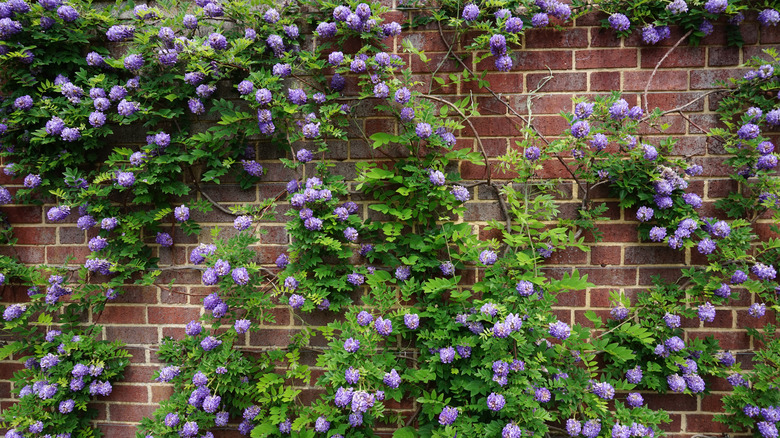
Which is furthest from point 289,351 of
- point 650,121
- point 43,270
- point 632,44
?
point 632,44

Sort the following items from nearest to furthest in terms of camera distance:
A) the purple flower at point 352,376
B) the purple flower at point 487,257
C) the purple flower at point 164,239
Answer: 1. the purple flower at point 352,376
2. the purple flower at point 487,257
3. the purple flower at point 164,239

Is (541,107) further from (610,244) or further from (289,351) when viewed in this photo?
(289,351)

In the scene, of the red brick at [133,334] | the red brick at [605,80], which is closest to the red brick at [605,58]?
the red brick at [605,80]

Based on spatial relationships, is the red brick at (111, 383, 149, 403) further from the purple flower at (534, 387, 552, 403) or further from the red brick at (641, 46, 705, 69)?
the red brick at (641, 46, 705, 69)

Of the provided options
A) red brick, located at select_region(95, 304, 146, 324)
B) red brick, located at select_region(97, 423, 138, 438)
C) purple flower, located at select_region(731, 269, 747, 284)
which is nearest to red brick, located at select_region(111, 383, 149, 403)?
red brick, located at select_region(97, 423, 138, 438)

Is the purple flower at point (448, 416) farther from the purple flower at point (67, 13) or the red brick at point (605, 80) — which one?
the purple flower at point (67, 13)

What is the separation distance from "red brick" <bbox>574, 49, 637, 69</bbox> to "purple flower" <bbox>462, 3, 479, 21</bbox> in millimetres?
538

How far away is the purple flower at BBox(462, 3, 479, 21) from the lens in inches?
74.1

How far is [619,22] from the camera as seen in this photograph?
6.26 feet

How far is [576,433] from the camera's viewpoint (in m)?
1.80

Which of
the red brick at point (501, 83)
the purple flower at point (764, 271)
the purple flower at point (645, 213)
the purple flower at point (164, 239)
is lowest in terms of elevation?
the purple flower at point (764, 271)

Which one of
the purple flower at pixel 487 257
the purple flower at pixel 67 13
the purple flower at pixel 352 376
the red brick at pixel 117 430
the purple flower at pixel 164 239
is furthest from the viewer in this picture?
the red brick at pixel 117 430

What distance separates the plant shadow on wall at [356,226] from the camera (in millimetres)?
1842

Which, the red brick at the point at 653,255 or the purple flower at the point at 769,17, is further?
the red brick at the point at 653,255
